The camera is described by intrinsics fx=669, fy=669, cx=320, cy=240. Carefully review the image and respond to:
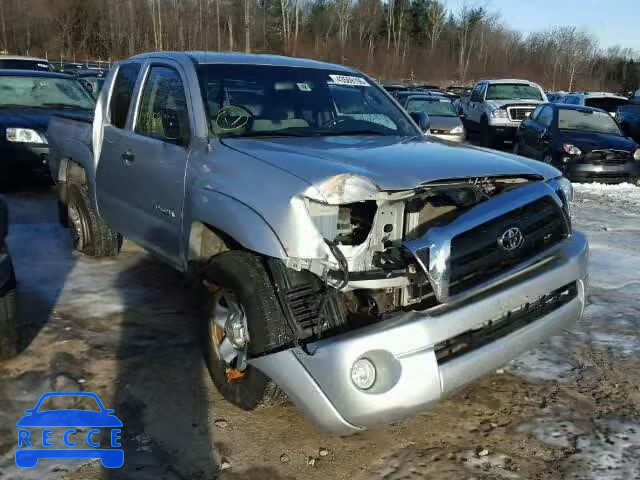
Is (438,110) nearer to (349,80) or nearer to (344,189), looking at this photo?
(349,80)

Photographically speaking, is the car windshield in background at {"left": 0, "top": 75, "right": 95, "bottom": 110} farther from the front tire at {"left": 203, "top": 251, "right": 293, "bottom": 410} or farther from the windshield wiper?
the front tire at {"left": 203, "top": 251, "right": 293, "bottom": 410}

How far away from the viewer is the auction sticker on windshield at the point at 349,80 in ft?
15.9

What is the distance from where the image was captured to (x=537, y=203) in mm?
3559

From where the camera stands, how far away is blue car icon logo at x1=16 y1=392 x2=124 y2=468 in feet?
10.7

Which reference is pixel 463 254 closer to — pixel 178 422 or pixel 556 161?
pixel 178 422

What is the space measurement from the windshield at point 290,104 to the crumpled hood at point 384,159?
231 mm

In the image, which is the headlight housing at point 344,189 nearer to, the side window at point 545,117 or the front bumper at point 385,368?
the front bumper at point 385,368

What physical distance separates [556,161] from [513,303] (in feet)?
30.6

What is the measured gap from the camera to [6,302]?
399cm

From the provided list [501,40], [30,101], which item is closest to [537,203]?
[30,101]

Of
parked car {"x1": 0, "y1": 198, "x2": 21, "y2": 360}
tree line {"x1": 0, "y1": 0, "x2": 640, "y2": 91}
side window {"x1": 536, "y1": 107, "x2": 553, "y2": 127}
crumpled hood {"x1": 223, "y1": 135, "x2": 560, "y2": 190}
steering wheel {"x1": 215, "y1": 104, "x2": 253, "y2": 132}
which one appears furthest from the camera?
tree line {"x1": 0, "y1": 0, "x2": 640, "y2": 91}

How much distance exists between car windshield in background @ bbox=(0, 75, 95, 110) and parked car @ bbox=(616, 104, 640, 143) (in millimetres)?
12166

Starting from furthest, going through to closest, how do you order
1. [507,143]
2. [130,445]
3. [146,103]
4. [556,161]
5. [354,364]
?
[507,143], [556,161], [146,103], [130,445], [354,364]

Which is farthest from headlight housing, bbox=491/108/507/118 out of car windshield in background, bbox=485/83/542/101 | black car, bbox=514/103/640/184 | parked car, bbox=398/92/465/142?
black car, bbox=514/103/640/184
